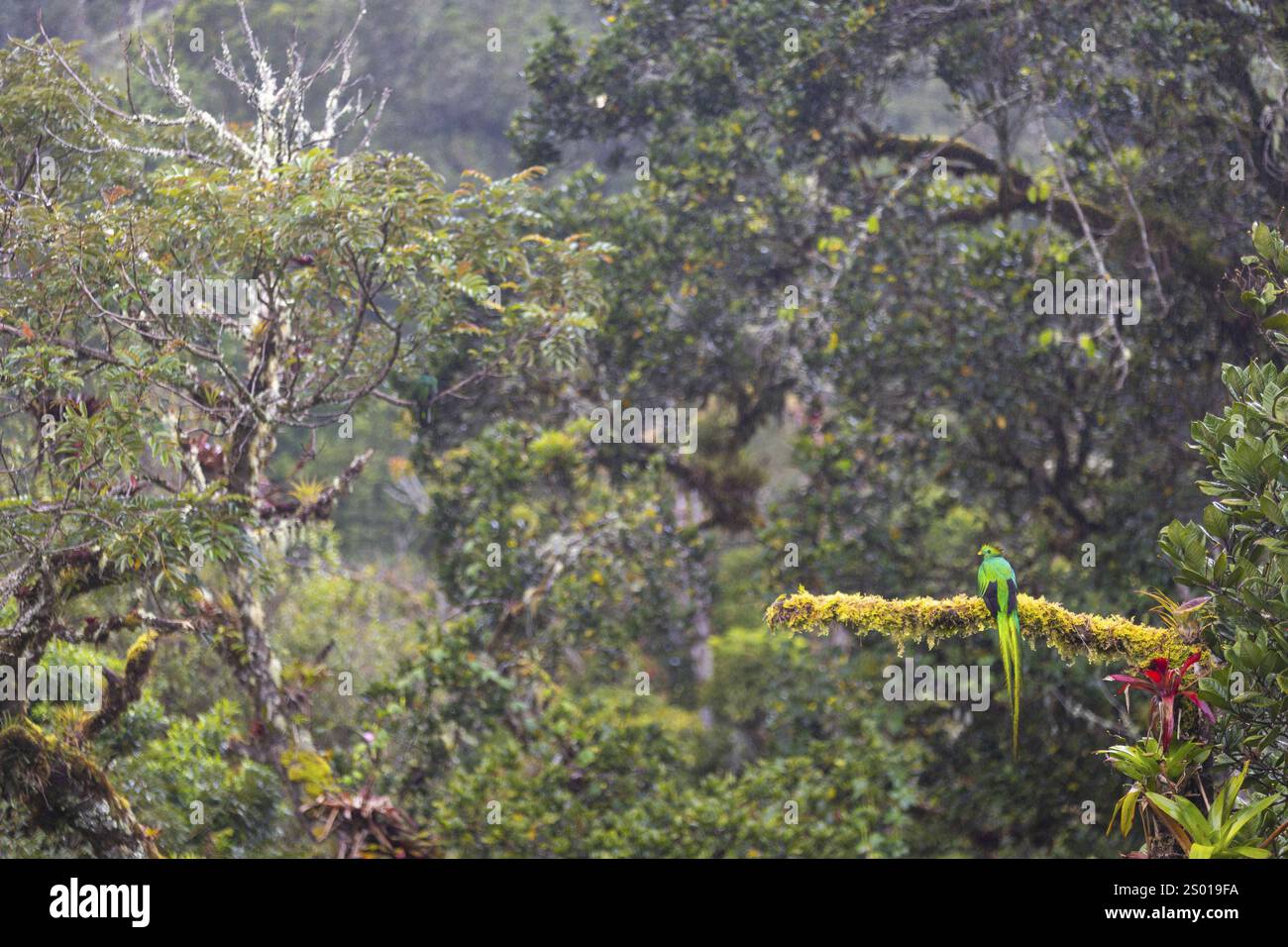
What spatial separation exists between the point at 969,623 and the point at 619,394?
5203mm

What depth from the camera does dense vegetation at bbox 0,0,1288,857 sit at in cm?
565

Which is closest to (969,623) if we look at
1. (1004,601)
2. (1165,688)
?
(1004,601)

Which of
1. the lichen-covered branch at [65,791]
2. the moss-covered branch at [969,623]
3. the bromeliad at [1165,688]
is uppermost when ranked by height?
the moss-covered branch at [969,623]

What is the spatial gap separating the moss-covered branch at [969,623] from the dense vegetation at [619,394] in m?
1.16

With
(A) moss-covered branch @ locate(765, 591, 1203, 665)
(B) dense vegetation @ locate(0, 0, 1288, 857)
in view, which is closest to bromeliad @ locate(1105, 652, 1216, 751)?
(A) moss-covered branch @ locate(765, 591, 1203, 665)

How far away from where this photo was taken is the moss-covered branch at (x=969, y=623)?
3643mm

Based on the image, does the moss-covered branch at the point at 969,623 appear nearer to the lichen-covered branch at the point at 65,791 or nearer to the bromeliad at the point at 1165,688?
the bromeliad at the point at 1165,688

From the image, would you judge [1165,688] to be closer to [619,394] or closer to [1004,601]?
[1004,601]

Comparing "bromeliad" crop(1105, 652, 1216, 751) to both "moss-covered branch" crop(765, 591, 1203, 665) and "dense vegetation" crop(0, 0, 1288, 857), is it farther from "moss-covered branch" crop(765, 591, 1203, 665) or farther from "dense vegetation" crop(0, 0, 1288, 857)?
"dense vegetation" crop(0, 0, 1288, 857)

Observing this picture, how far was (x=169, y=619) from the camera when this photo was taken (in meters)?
6.04

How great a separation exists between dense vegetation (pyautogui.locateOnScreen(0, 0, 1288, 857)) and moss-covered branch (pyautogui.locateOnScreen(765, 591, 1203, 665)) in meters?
1.16

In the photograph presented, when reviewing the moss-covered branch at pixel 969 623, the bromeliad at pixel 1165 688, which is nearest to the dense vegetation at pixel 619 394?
the moss-covered branch at pixel 969 623
